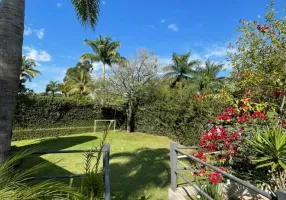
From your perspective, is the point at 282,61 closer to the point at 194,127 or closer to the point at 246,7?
the point at 246,7

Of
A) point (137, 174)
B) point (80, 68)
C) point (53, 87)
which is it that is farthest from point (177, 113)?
point (53, 87)

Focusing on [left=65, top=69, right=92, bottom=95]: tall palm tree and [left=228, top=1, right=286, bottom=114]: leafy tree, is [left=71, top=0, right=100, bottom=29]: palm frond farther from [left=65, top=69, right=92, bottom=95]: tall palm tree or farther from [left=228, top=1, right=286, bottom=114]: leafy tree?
[left=65, top=69, right=92, bottom=95]: tall palm tree

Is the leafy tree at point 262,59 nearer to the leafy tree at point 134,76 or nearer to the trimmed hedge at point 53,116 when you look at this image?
the leafy tree at point 134,76

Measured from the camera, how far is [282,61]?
5.30 m

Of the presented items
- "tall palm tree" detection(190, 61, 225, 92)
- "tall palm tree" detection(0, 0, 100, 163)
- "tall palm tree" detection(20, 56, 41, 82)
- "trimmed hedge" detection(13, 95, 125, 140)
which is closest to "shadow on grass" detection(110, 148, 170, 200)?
"tall palm tree" detection(0, 0, 100, 163)

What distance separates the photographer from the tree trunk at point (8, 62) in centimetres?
227

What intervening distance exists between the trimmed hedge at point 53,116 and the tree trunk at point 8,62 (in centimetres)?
1226

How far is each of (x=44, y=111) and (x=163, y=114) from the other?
8.36 m

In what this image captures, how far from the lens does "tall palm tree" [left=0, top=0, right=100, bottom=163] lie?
227 centimetres

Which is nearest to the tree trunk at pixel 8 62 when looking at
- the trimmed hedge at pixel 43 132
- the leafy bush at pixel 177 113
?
the leafy bush at pixel 177 113

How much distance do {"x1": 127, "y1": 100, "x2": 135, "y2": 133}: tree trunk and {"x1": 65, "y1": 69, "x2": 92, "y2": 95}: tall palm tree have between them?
14639 millimetres

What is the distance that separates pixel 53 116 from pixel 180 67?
56.1 ft

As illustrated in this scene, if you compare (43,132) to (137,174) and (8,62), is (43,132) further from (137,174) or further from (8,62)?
(8,62)

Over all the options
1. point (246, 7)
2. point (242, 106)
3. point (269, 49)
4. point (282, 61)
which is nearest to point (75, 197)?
point (242, 106)
